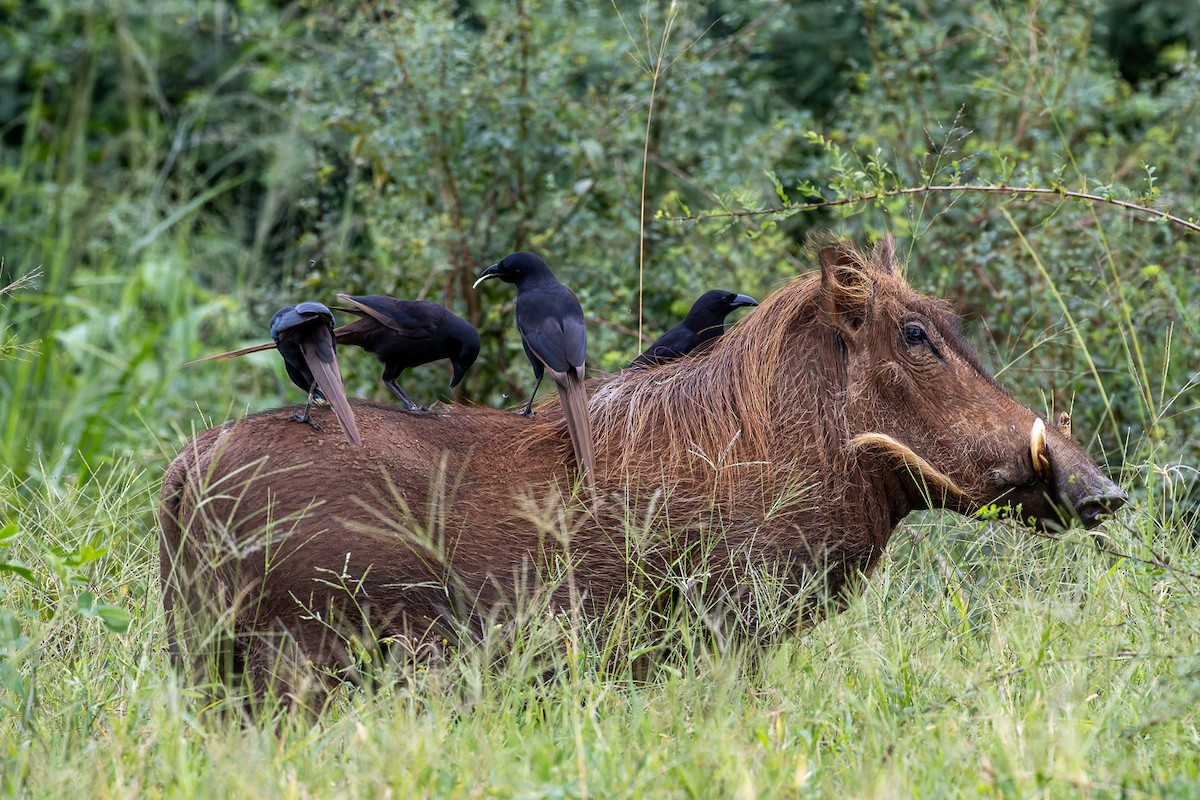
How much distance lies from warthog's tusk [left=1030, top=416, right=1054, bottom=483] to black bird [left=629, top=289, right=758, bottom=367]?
2.99 ft

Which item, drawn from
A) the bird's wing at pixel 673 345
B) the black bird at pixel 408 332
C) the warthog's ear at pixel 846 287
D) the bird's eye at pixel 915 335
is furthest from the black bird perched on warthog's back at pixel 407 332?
the bird's eye at pixel 915 335

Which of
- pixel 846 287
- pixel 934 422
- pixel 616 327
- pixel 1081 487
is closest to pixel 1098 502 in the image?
pixel 1081 487

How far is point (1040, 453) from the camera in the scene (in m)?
3.20

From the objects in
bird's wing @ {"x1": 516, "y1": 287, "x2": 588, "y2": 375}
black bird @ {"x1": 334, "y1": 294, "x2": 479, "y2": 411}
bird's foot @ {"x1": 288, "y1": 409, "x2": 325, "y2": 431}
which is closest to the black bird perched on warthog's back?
black bird @ {"x1": 334, "y1": 294, "x2": 479, "y2": 411}

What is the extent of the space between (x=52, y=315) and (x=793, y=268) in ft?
10.7

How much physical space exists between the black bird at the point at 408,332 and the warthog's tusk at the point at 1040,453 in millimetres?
1332

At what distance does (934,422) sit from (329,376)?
140 centimetres

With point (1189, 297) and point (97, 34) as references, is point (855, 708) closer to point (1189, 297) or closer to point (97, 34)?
point (1189, 297)

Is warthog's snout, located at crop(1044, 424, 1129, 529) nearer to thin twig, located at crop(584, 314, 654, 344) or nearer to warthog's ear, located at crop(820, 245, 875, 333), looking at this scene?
warthog's ear, located at crop(820, 245, 875, 333)

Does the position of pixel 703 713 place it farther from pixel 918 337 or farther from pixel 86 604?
pixel 86 604

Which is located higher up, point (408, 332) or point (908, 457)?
point (408, 332)

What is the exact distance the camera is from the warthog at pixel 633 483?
9.23 ft

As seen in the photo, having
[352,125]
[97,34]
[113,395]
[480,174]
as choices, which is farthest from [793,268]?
[97,34]

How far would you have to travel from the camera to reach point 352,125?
5.36 meters
